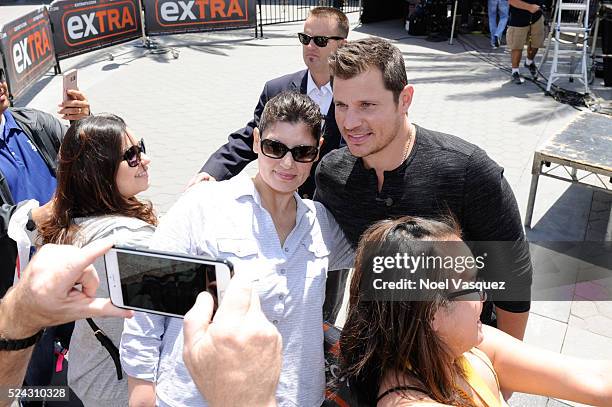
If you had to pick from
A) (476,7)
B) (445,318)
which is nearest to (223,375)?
(445,318)

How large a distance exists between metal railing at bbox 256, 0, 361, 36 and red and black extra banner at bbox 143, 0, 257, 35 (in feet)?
6.70

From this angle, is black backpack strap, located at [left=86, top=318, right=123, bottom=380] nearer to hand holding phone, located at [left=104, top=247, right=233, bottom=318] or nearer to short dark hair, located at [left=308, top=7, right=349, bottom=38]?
hand holding phone, located at [left=104, top=247, right=233, bottom=318]

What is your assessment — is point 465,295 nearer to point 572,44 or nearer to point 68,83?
point 68,83

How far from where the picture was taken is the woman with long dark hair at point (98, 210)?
2.19 meters

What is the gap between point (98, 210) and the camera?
2426mm

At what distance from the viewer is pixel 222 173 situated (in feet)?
10.5

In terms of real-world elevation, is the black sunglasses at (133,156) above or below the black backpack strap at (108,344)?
above

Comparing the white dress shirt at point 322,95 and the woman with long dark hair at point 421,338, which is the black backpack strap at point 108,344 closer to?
the woman with long dark hair at point 421,338

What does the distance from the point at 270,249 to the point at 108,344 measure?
749mm

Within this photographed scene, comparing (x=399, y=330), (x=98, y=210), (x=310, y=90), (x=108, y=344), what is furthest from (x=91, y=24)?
(x=399, y=330)

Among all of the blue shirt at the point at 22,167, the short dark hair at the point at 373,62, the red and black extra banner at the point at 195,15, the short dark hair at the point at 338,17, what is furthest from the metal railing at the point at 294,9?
the short dark hair at the point at 373,62

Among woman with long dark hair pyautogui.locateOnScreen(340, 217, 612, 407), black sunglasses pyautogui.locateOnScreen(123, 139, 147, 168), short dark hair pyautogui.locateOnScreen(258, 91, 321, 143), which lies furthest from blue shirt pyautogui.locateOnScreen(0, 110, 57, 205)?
woman with long dark hair pyautogui.locateOnScreen(340, 217, 612, 407)

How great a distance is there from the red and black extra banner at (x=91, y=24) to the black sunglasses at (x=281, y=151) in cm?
986

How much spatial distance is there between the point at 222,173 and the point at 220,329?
2234mm
